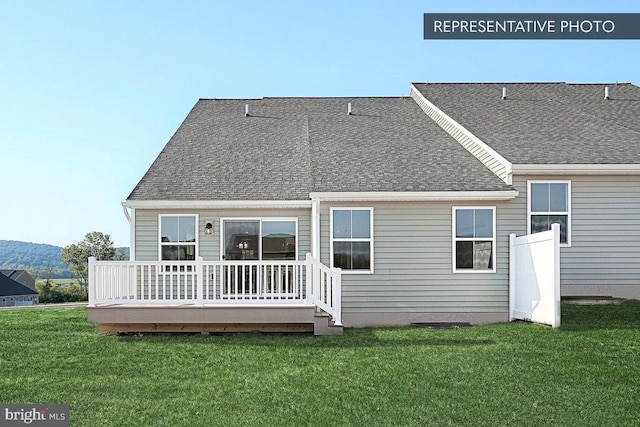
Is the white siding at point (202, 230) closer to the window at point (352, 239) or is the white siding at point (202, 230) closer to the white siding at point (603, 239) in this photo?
the window at point (352, 239)

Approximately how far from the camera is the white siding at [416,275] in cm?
1330

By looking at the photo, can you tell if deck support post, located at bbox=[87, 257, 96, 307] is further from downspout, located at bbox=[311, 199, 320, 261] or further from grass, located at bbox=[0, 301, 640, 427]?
downspout, located at bbox=[311, 199, 320, 261]

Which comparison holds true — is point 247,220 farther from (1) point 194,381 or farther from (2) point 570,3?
(2) point 570,3

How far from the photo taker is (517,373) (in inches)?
325

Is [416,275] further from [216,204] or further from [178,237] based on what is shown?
[178,237]

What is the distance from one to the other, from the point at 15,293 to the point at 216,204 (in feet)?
154

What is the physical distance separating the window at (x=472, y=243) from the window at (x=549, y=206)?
3.30ft

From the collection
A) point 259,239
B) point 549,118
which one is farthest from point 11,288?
point 549,118

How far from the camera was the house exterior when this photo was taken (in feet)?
43.0

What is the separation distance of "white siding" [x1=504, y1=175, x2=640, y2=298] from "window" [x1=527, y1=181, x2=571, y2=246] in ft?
0.41

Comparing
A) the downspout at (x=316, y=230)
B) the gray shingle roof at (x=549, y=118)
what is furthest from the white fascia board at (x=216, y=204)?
the gray shingle roof at (x=549, y=118)

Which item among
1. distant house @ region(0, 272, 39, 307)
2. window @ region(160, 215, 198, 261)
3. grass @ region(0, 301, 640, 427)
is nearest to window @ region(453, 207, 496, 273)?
grass @ region(0, 301, 640, 427)

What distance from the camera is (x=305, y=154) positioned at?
634 inches

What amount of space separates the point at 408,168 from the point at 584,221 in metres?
4.00
